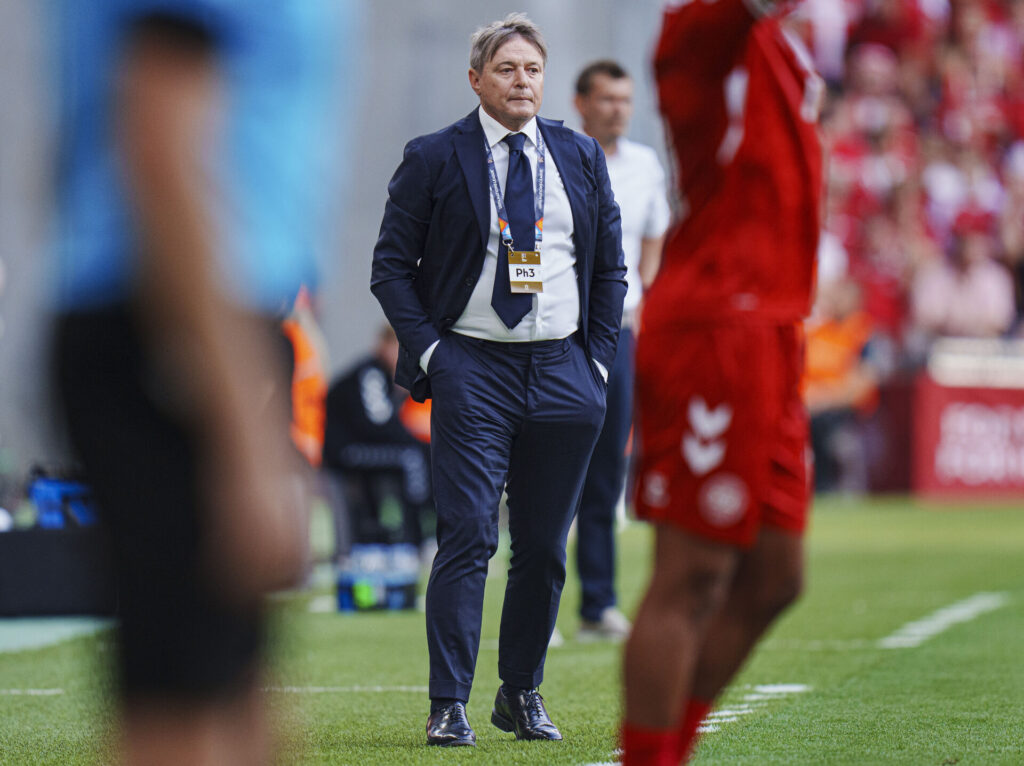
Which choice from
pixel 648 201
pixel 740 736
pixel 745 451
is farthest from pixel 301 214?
pixel 648 201

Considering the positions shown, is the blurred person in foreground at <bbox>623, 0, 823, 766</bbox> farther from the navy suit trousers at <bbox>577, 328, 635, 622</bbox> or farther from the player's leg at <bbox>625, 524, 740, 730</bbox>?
the navy suit trousers at <bbox>577, 328, 635, 622</bbox>

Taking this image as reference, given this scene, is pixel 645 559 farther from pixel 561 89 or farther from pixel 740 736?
pixel 740 736

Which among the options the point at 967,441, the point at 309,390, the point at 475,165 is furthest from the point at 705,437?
the point at 967,441

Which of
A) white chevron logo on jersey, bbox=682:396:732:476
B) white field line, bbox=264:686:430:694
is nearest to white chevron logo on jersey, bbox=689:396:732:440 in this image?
white chevron logo on jersey, bbox=682:396:732:476

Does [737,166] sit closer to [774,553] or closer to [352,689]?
[774,553]

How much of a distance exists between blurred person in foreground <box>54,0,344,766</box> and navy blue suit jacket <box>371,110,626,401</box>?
271 cm

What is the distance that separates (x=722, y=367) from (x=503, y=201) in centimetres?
184

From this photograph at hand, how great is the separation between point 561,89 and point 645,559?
11.8 feet

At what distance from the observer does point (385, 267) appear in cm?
513

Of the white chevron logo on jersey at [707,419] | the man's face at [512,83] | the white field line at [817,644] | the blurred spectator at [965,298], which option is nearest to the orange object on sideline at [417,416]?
the white field line at [817,644]

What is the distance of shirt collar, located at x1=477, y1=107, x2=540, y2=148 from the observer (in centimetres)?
518

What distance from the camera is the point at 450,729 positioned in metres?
4.91

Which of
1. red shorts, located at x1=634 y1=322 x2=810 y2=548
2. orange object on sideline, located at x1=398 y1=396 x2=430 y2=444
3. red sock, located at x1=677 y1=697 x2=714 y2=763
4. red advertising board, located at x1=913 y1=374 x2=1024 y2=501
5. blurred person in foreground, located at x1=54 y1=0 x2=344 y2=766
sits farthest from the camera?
red advertising board, located at x1=913 y1=374 x2=1024 y2=501

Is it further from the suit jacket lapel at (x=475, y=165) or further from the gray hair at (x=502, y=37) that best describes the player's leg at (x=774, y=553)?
the gray hair at (x=502, y=37)
